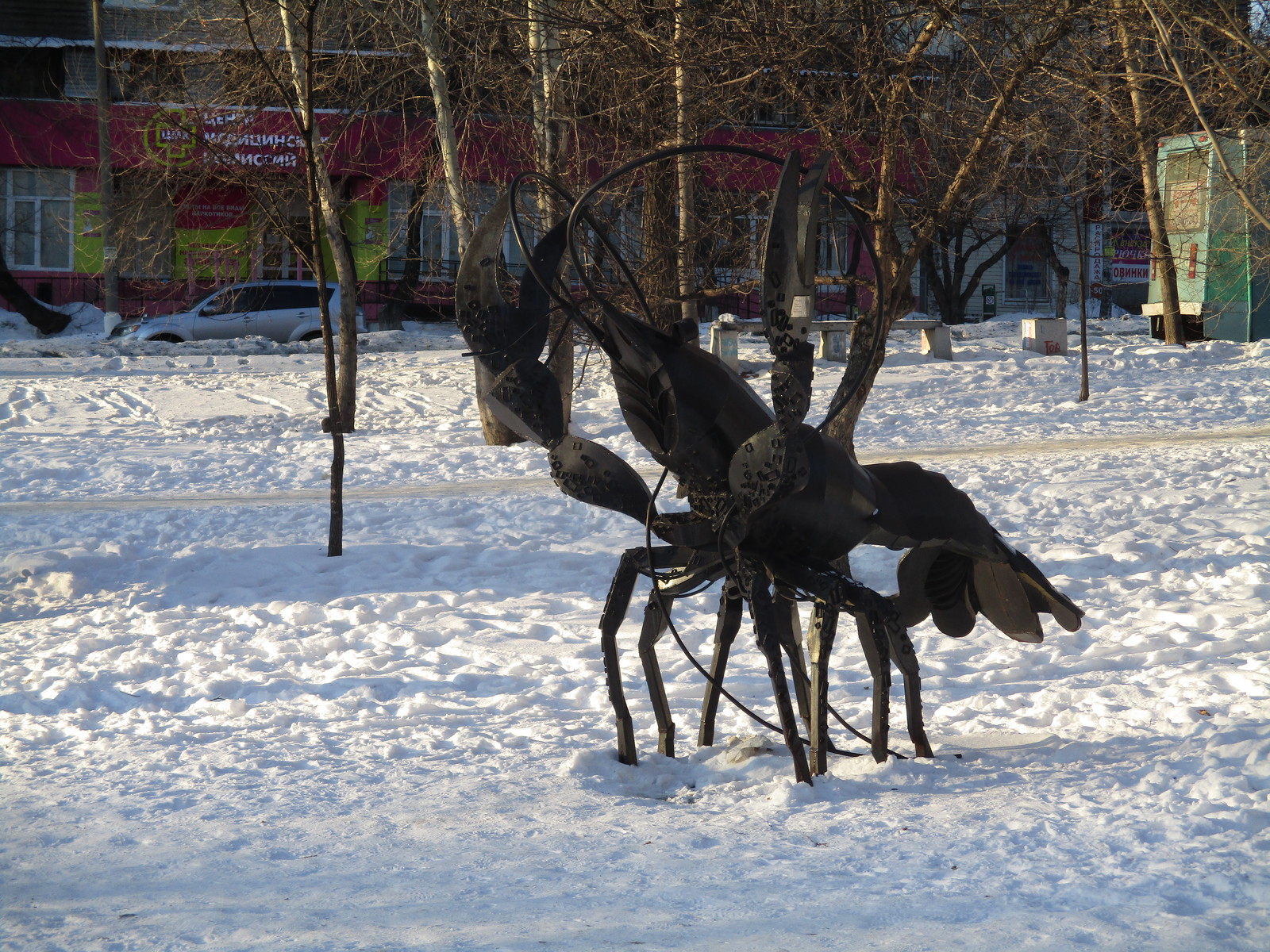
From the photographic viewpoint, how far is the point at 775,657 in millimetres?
4250

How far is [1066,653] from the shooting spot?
21.5ft

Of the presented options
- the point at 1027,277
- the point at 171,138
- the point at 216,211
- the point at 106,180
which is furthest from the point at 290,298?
the point at 1027,277

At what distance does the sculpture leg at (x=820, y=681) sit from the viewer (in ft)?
14.5

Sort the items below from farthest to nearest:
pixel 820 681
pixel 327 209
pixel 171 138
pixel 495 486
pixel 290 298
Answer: pixel 290 298 → pixel 171 138 → pixel 327 209 → pixel 495 486 → pixel 820 681

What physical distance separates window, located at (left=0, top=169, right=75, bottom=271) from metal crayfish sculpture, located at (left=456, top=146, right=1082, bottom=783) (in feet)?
89.9

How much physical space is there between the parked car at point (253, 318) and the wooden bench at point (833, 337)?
1048 cm

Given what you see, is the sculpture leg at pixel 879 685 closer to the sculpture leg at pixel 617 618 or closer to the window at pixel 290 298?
the sculpture leg at pixel 617 618

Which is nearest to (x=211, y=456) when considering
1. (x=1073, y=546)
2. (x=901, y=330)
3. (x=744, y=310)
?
(x=1073, y=546)

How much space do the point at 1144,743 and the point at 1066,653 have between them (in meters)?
1.77

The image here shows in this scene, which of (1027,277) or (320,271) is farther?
(1027,277)

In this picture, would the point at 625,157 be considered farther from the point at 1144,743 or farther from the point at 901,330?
the point at 901,330

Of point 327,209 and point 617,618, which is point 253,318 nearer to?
point 327,209

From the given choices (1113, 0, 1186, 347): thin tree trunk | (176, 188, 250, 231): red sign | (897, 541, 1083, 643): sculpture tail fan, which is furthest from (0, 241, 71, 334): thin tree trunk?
(897, 541, 1083, 643): sculpture tail fan

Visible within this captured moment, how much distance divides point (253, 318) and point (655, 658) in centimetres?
2275
